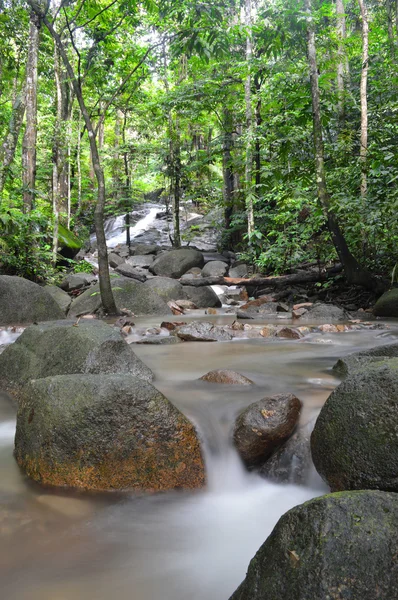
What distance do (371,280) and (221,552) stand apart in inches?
335

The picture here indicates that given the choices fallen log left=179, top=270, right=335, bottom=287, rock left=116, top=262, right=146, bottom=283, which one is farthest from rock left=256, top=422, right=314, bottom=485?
rock left=116, top=262, right=146, bottom=283

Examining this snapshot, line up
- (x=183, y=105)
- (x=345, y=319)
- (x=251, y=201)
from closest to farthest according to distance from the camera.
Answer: (x=345, y=319)
(x=251, y=201)
(x=183, y=105)

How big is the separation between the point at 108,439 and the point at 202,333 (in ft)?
14.2

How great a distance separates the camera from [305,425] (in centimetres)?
314

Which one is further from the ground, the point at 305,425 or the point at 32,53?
the point at 32,53

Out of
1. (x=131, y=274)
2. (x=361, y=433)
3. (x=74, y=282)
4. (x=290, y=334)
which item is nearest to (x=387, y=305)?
(x=290, y=334)

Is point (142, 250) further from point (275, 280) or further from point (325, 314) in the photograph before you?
point (325, 314)

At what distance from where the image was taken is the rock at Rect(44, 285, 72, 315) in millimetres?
10501

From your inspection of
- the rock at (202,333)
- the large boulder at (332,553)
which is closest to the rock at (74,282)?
the rock at (202,333)

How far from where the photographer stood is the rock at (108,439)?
8.94ft

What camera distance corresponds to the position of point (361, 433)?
8.00ft

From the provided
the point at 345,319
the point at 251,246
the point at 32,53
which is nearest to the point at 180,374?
the point at 345,319

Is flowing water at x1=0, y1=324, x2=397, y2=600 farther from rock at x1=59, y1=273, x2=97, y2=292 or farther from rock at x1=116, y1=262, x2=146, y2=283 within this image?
rock at x1=116, y1=262, x2=146, y2=283

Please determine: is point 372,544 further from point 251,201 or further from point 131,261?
point 131,261
